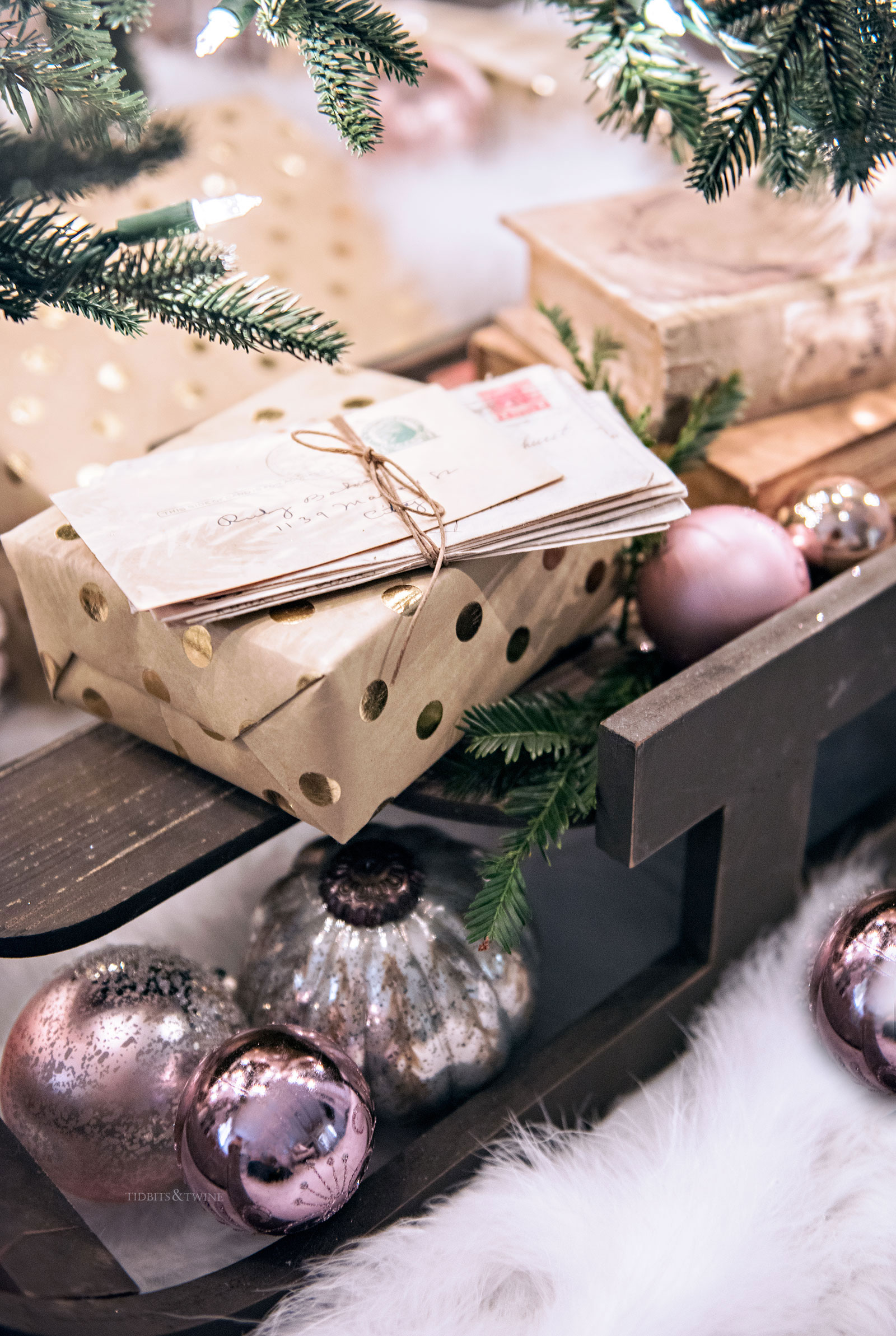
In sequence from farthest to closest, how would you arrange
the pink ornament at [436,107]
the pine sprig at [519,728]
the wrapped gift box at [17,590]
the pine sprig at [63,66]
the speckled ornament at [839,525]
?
the pink ornament at [436,107]
the wrapped gift box at [17,590]
the speckled ornament at [839,525]
the pine sprig at [519,728]
the pine sprig at [63,66]

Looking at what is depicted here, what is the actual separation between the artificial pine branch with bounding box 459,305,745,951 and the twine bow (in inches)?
3.2

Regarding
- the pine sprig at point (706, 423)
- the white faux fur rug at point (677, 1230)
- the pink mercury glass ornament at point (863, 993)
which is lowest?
the white faux fur rug at point (677, 1230)

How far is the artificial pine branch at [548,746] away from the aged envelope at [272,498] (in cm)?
11

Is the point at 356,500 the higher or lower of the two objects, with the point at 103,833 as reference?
higher

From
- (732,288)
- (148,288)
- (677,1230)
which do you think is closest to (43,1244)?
(677,1230)

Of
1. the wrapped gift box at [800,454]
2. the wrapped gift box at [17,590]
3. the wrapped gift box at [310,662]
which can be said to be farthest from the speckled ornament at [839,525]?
the wrapped gift box at [17,590]

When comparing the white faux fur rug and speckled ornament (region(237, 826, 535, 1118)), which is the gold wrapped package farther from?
the white faux fur rug

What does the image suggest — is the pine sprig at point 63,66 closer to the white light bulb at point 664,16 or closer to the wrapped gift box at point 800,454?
the white light bulb at point 664,16

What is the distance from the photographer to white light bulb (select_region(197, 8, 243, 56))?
431 millimetres

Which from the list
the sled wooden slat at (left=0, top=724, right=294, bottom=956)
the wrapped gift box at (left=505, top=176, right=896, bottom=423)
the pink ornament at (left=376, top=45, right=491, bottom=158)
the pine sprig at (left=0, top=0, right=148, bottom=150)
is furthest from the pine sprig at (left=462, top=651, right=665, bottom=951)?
the pink ornament at (left=376, top=45, right=491, bottom=158)

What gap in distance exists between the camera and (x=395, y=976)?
1.78 feet

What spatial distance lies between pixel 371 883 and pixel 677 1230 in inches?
8.7

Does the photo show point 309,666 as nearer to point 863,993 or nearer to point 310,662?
point 310,662

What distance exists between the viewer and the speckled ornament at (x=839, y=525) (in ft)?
2.04
